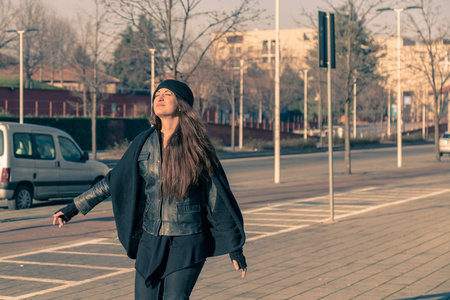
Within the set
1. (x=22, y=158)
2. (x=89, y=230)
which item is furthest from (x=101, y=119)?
(x=89, y=230)

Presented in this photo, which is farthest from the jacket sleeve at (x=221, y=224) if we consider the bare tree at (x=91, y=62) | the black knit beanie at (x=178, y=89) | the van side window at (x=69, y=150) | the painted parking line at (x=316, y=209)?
the bare tree at (x=91, y=62)

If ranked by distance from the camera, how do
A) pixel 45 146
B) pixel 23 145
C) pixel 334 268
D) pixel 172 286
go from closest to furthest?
pixel 172 286
pixel 334 268
pixel 23 145
pixel 45 146

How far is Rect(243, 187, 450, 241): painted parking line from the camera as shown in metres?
10.7

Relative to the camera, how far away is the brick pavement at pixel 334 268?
6.24 metres

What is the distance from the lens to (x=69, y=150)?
15234mm

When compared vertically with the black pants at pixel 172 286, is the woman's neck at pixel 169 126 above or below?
above

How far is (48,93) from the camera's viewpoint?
174 ft

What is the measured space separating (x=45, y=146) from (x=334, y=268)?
28.7 feet

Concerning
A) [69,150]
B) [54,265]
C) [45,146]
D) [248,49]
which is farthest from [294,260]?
[248,49]

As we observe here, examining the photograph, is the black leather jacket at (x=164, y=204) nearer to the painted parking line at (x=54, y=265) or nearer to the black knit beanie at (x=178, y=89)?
the black knit beanie at (x=178, y=89)

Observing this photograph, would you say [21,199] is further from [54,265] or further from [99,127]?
[99,127]

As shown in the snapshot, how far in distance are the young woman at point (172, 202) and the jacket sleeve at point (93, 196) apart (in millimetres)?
25

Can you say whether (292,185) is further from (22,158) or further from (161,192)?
(161,192)

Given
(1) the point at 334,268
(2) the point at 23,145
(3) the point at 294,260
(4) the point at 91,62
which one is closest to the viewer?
(1) the point at 334,268
